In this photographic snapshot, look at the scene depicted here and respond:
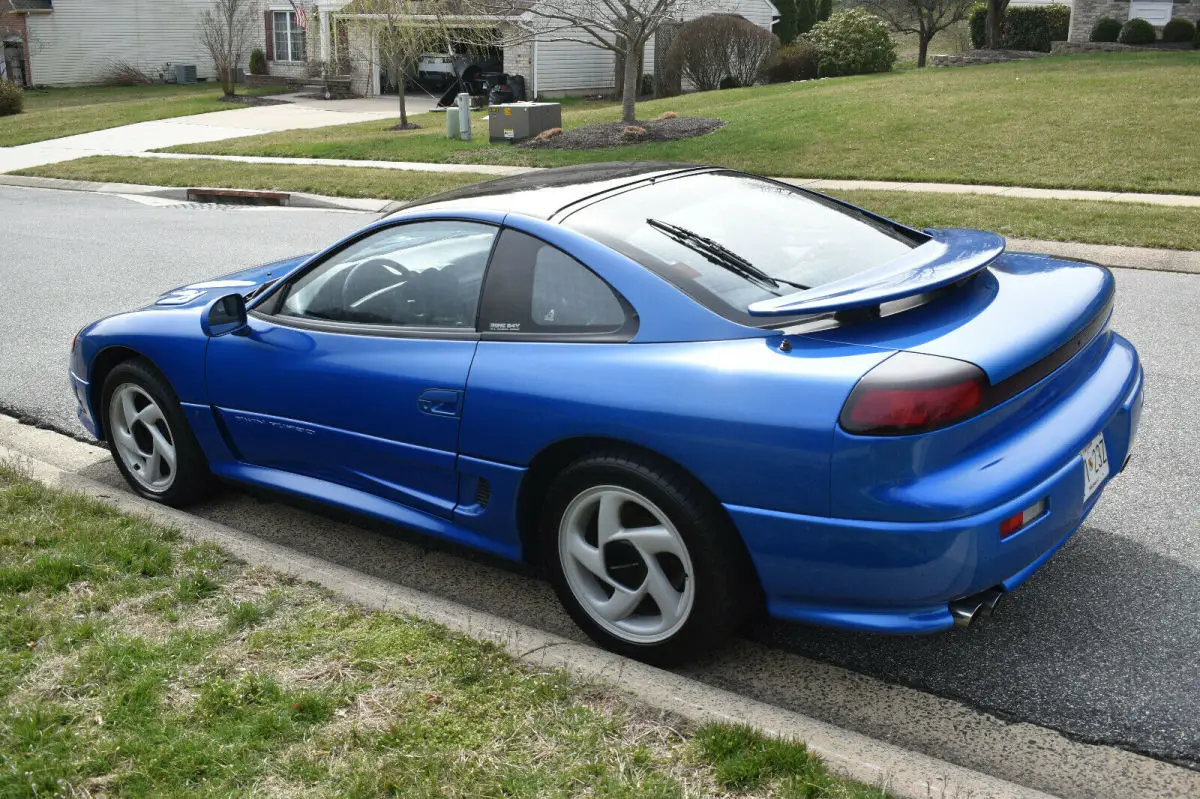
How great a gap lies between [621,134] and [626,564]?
16.7 meters

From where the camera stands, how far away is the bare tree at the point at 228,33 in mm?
39031

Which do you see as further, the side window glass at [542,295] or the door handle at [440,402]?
the door handle at [440,402]

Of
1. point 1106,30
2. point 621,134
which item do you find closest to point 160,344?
point 621,134

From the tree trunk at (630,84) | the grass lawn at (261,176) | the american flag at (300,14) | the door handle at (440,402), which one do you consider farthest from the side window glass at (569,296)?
the american flag at (300,14)

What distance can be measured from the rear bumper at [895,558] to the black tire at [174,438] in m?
2.66

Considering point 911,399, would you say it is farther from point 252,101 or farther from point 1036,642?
point 252,101

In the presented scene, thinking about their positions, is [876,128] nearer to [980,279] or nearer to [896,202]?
[896,202]

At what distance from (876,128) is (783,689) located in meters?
16.2

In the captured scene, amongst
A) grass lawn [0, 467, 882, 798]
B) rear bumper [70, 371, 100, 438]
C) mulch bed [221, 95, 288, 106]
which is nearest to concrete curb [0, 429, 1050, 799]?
grass lawn [0, 467, 882, 798]

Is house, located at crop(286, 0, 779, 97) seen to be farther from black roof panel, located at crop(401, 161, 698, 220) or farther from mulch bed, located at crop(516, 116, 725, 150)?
black roof panel, located at crop(401, 161, 698, 220)

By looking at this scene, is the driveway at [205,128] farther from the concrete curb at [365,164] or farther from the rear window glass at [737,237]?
the rear window glass at [737,237]

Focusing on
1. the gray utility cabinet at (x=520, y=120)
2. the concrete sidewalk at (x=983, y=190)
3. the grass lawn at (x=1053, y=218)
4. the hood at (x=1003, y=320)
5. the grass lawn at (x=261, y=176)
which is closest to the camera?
the hood at (x=1003, y=320)

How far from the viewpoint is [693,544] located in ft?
10.9

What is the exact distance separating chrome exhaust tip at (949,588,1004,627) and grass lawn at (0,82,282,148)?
90.8 feet
